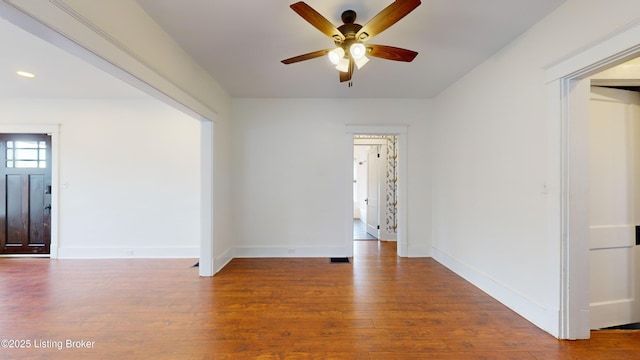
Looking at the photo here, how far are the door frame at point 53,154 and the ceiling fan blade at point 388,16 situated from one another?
5.15 meters

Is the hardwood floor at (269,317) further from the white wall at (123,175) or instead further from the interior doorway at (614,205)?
the white wall at (123,175)

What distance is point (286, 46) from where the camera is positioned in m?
2.57

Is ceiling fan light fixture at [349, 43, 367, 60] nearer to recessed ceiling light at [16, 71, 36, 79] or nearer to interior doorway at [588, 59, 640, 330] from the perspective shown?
interior doorway at [588, 59, 640, 330]

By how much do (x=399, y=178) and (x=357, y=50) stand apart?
273 cm

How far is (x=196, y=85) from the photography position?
116 inches

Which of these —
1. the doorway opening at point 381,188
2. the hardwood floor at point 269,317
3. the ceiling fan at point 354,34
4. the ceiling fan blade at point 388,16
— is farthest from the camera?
the doorway opening at point 381,188

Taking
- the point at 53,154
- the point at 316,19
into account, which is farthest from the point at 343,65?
the point at 53,154

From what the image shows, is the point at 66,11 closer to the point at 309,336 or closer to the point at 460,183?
the point at 309,336

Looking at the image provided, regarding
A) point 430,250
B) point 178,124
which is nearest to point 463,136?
point 430,250

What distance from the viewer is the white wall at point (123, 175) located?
414 centimetres

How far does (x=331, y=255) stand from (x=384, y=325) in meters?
2.01

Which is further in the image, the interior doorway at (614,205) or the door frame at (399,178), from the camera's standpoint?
the door frame at (399,178)

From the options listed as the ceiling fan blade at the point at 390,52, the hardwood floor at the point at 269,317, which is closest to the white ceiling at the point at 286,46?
the ceiling fan blade at the point at 390,52

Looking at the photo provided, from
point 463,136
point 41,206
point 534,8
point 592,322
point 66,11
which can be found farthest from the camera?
point 41,206
